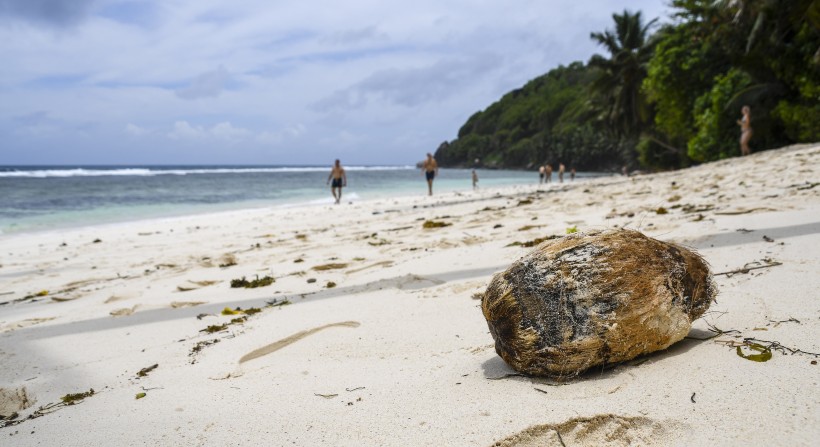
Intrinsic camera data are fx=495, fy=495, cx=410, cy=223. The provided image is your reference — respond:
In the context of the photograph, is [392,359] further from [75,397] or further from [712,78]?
[712,78]

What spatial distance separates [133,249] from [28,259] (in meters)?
1.28

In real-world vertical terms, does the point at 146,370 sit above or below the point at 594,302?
below

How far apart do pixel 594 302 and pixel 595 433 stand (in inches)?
15.9

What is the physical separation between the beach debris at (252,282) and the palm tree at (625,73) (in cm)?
2798

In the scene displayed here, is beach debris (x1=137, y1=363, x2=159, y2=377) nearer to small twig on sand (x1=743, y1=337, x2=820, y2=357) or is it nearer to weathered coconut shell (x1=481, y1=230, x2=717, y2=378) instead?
weathered coconut shell (x1=481, y1=230, x2=717, y2=378)

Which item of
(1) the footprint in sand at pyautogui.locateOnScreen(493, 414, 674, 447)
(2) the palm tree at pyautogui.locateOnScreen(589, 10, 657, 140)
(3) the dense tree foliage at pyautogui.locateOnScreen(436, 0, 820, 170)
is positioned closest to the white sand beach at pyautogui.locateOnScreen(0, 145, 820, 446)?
(1) the footprint in sand at pyautogui.locateOnScreen(493, 414, 674, 447)

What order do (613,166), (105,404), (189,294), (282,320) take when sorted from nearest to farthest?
(105,404) < (282,320) < (189,294) < (613,166)

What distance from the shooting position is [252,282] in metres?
3.96

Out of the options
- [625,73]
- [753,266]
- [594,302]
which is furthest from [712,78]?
[594,302]

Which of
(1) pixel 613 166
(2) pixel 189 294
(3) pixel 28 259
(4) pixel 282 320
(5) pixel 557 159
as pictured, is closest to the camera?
(4) pixel 282 320

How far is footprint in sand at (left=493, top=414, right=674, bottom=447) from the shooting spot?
132cm

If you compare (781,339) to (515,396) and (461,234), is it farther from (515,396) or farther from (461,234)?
(461,234)

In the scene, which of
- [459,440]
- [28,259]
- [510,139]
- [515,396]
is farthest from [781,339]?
[510,139]

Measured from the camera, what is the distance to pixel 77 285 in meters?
4.80
